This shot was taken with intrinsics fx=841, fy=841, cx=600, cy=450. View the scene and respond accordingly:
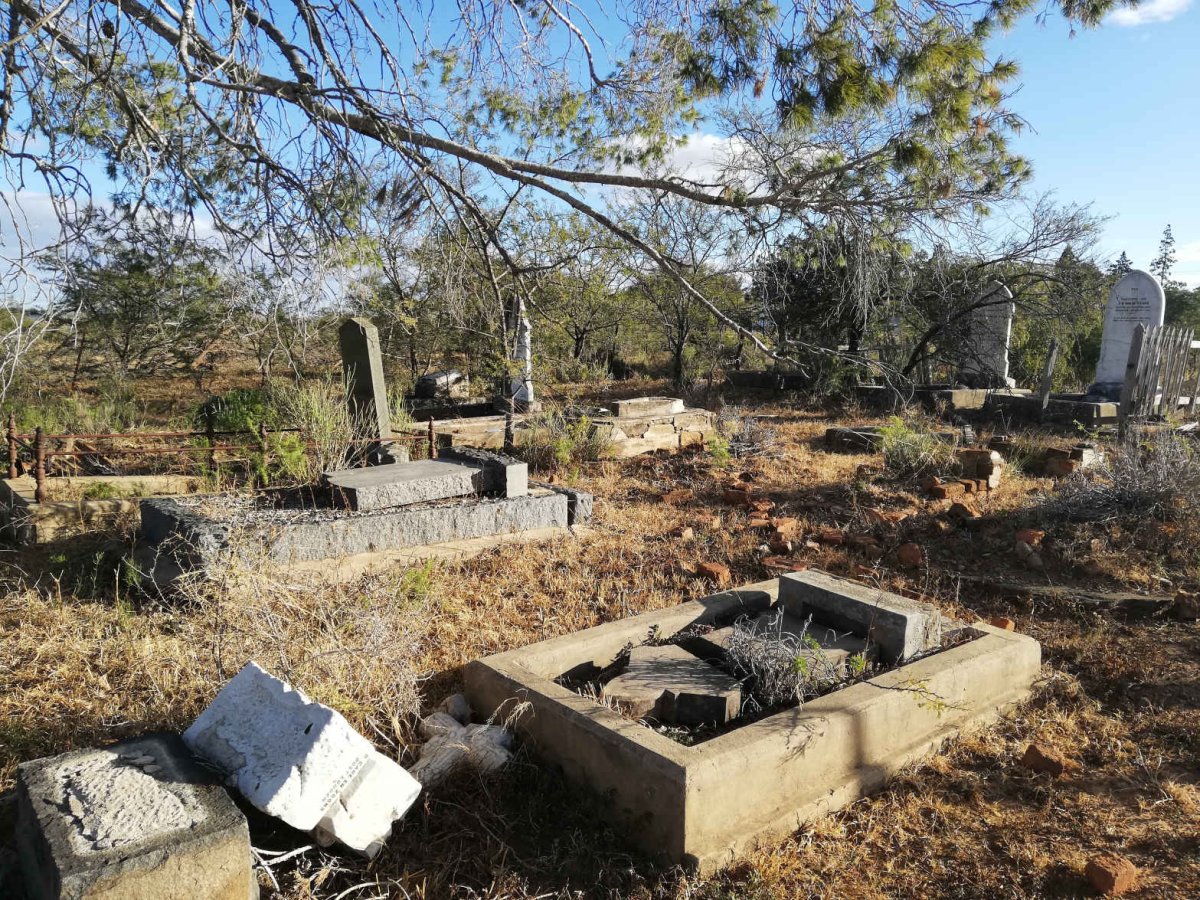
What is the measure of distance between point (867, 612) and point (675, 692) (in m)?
1.24

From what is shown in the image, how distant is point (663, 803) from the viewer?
9.52 ft

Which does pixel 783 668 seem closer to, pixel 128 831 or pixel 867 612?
pixel 867 612

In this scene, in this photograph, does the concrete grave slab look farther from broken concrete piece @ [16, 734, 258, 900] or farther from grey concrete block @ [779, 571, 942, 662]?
broken concrete piece @ [16, 734, 258, 900]

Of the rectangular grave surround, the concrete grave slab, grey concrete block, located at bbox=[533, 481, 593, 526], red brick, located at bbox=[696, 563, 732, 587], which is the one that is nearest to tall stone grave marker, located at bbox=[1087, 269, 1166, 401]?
the concrete grave slab

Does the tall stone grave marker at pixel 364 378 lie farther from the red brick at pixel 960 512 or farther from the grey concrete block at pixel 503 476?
the red brick at pixel 960 512

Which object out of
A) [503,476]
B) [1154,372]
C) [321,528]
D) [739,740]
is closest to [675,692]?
[739,740]

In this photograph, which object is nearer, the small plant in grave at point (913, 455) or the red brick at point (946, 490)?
the red brick at point (946, 490)

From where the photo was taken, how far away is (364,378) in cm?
898

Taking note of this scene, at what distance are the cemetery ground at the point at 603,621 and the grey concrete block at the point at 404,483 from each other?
0.71 m

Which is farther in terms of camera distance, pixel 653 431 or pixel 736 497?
pixel 653 431

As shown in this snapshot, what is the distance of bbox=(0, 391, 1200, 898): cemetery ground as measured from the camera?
2914 millimetres

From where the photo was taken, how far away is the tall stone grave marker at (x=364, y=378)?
28.8ft

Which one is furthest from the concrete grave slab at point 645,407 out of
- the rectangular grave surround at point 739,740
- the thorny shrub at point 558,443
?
the rectangular grave surround at point 739,740

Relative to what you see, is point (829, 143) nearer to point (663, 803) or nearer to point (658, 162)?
point (658, 162)
